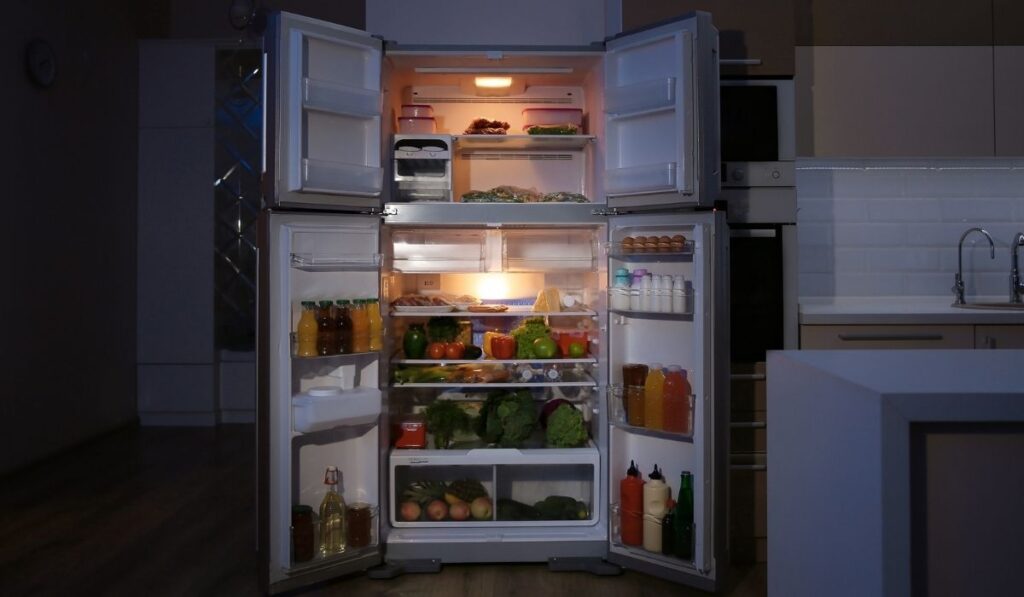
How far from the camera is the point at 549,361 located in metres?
3.07

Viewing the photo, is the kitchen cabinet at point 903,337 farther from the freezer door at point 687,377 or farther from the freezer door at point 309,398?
the freezer door at point 309,398

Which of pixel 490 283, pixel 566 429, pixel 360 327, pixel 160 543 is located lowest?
pixel 160 543

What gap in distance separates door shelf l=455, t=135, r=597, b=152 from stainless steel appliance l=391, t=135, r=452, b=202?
0.34 feet

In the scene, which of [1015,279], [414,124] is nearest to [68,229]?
[414,124]

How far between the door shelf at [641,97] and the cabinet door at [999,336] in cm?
155

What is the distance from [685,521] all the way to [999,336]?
147cm

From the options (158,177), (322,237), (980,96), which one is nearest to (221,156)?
(158,177)

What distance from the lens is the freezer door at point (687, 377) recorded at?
8.82ft

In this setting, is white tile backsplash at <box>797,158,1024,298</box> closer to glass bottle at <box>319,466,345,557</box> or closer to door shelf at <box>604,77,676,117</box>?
door shelf at <box>604,77,676,117</box>

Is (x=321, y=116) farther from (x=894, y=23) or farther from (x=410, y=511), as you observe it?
(x=894, y=23)

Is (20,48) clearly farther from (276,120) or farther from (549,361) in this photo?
(549,361)

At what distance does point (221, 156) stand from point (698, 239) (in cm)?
397

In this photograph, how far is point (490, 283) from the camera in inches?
134

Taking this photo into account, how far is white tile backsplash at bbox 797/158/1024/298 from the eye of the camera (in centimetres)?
364
